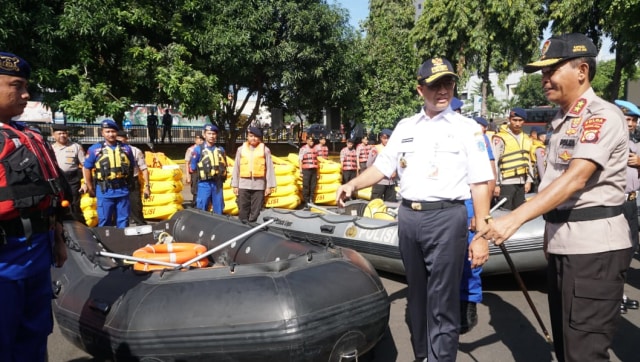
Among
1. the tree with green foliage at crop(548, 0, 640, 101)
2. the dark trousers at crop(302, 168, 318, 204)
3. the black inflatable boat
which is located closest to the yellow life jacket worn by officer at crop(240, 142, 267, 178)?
the dark trousers at crop(302, 168, 318, 204)

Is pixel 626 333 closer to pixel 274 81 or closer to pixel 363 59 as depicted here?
pixel 274 81

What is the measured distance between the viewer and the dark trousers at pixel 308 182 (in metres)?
10.1

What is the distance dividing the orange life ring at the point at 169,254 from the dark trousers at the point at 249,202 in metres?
2.92

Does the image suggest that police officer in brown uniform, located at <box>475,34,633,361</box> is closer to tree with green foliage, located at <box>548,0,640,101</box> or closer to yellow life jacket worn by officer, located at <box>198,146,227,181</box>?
yellow life jacket worn by officer, located at <box>198,146,227,181</box>

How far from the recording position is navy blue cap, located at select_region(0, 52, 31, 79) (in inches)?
86.7

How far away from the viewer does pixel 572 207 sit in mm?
2045

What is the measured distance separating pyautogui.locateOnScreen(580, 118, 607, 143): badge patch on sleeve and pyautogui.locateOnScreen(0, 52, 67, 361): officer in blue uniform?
100 inches

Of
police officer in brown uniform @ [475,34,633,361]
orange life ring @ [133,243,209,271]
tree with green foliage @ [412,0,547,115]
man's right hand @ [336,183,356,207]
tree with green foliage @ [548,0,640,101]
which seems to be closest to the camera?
police officer in brown uniform @ [475,34,633,361]

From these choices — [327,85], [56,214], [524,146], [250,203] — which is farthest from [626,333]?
[327,85]

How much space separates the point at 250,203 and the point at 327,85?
1008 centimetres

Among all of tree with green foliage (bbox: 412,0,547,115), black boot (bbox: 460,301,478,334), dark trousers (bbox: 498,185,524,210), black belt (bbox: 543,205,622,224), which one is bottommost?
black boot (bbox: 460,301,478,334)

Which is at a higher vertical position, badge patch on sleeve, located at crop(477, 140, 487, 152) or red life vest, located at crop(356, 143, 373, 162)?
badge patch on sleeve, located at crop(477, 140, 487, 152)

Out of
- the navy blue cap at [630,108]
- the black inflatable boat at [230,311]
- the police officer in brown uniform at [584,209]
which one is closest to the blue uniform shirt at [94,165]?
the black inflatable boat at [230,311]

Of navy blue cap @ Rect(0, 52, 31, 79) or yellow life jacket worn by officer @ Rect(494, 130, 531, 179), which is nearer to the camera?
navy blue cap @ Rect(0, 52, 31, 79)
